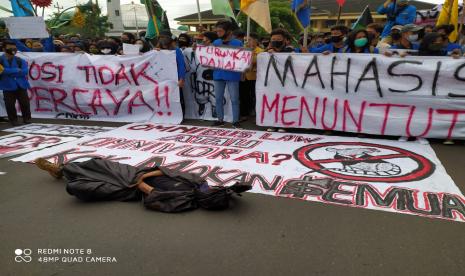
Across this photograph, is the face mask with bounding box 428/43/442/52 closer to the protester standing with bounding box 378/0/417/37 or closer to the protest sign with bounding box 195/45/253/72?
the protester standing with bounding box 378/0/417/37

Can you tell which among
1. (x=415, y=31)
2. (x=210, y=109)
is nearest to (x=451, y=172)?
(x=415, y=31)

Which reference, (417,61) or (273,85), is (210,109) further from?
(417,61)

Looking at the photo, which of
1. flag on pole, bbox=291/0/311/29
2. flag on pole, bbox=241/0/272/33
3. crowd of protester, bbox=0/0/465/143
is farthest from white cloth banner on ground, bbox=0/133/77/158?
flag on pole, bbox=291/0/311/29

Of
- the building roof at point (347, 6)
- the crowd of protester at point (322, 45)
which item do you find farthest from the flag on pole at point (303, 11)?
the building roof at point (347, 6)

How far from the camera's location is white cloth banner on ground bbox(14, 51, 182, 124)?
6.61 m

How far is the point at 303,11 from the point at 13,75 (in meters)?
5.22

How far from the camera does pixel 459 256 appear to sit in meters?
2.31

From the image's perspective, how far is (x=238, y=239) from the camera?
8.46ft

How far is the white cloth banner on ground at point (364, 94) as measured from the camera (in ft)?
16.2

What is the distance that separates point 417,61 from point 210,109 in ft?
11.7

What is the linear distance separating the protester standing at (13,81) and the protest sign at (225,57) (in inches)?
131

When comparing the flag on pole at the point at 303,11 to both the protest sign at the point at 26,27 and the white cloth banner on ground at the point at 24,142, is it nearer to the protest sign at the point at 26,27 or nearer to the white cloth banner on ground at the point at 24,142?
the white cloth banner on ground at the point at 24,142

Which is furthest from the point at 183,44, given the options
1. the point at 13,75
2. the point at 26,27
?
the point at 13,75

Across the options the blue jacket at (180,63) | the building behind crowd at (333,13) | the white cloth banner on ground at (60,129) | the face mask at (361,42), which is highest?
the building behind crowd at (333,13)
